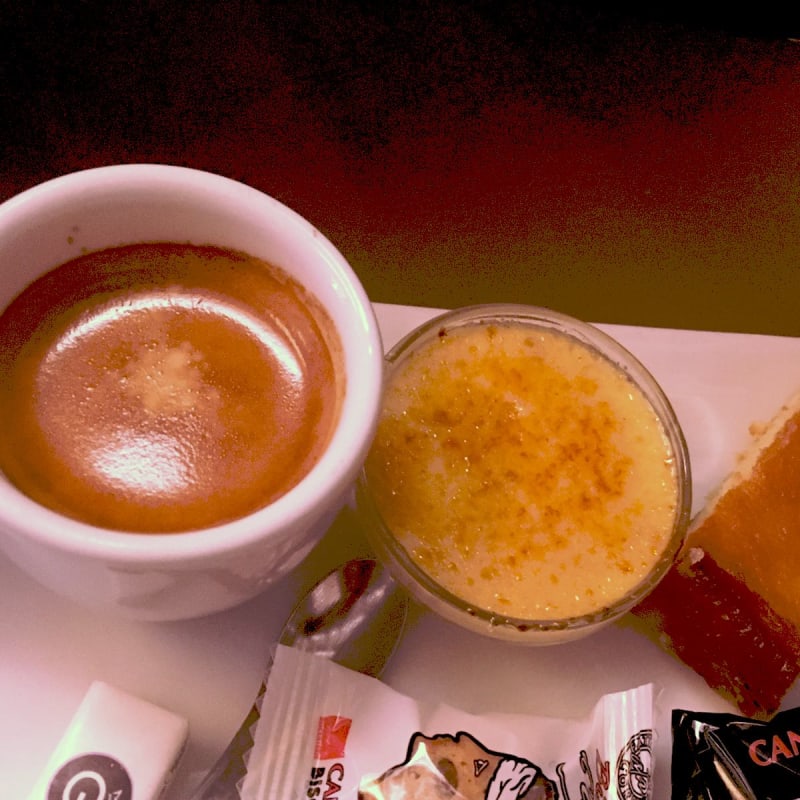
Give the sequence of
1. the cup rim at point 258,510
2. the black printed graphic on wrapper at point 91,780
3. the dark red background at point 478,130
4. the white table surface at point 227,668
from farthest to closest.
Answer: the dark red background at point 478,130, the white table surface at point 227,668, the black printed graphic on wrapper at point 91,780, the cup rim at point 258,510

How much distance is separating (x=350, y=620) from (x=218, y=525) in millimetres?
269

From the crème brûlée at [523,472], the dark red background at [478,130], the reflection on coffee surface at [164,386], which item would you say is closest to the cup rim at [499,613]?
the crème brûlée at [523,472]

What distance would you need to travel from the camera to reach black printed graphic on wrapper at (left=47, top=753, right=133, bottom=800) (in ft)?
2.56

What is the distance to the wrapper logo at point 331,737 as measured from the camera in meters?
0.86

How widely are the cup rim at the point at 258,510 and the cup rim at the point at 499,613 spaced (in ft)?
0.39

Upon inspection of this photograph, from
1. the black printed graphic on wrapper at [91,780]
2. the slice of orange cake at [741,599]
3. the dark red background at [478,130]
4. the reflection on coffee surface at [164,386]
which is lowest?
the black printed graphic on wrapper at [91,780]

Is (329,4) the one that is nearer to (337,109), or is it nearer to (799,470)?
(337,109)

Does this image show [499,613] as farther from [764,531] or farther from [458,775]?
[764,531]

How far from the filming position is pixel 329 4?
73.5 inches

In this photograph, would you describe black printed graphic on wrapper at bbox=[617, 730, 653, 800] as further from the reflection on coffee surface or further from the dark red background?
the dark red background

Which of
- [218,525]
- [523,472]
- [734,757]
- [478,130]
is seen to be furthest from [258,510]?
[478,130]

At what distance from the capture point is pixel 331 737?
87cm

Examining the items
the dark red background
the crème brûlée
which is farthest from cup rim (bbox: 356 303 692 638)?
the dark red background

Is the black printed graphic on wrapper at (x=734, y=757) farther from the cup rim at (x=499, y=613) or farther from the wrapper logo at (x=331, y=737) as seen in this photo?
the wrapper logo at (x=331, y=737)
